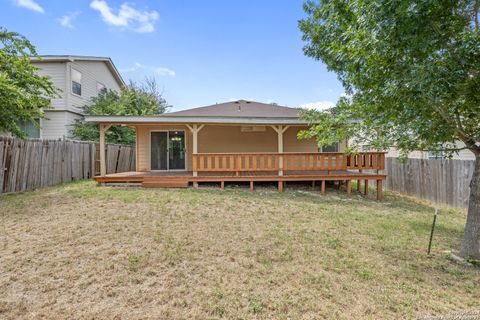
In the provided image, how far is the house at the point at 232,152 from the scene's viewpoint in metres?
8.82

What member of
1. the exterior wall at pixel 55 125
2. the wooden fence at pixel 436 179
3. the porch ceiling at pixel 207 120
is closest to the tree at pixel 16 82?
the porch ceiling at pixel 207 120

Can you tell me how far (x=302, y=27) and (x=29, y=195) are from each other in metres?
8.79

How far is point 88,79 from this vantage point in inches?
600

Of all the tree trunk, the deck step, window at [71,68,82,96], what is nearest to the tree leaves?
the tree trunk

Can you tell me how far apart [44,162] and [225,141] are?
6.50 meters

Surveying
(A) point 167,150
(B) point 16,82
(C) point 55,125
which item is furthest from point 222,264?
(C) point 55,125

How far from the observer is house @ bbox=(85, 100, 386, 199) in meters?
8.82

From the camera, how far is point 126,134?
53.1ft

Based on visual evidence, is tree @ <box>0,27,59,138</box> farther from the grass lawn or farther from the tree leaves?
the tree leaves

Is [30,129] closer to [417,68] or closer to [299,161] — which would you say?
[299,161]

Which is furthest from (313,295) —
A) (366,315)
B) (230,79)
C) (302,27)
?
(230,79)

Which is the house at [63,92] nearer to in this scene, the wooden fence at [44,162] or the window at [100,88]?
the window at [100,88]

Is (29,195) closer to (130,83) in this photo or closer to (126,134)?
(126,134)

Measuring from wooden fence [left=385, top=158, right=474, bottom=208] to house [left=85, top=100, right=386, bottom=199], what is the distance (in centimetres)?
132
